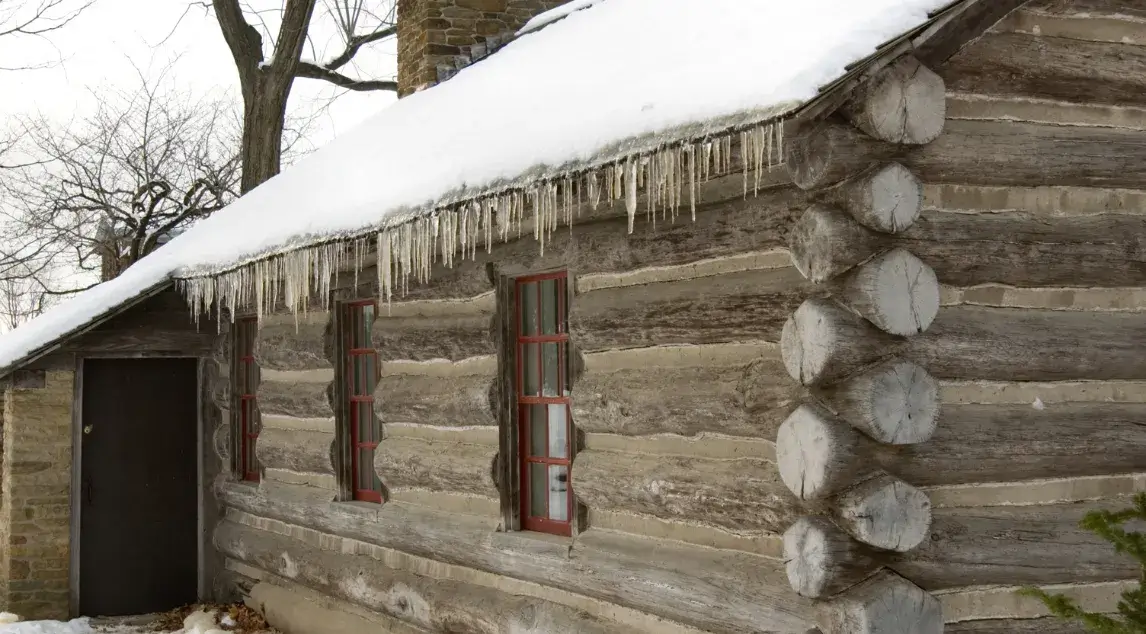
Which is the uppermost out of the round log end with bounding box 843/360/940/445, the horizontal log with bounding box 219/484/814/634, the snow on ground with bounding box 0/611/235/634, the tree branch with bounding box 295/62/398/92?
the tree branch with bounding box 295/62/398/92

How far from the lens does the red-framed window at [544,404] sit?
295 inches

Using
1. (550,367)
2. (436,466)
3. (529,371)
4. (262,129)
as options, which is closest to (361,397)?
(436,466)

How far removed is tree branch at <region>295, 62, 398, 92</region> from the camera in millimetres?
20094

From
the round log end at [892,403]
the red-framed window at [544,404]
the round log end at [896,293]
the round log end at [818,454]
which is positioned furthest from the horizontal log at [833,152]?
the red-framed window at [544,404]

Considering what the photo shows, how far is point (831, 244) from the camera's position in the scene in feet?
17.0

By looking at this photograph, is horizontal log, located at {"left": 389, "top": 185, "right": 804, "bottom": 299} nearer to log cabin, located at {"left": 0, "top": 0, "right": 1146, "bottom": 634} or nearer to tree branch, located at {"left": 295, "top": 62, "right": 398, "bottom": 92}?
log cabin, located at {"left": 0, "top": 0, "right": 1146, "bottom": 634}

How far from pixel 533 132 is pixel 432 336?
6.90 ft

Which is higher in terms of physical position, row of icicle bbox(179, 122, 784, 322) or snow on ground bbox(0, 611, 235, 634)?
row of icicle bbox(179, 122, 784, 322)

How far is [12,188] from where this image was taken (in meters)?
26.7

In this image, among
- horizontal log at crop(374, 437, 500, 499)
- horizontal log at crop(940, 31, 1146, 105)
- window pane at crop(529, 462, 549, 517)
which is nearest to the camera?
horizontal log at crop(940, 31, 1146, 105)

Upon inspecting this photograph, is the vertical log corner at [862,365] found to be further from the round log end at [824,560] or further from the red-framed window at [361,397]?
the red-framed window at [361,397]

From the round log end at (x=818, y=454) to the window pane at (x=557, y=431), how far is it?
7.75 ft

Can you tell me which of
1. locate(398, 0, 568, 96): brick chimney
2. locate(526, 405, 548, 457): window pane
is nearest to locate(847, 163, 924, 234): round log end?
locate(526, 405, 548, 457): window pane

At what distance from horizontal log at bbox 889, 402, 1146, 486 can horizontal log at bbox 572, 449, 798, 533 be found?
58 centimetres
